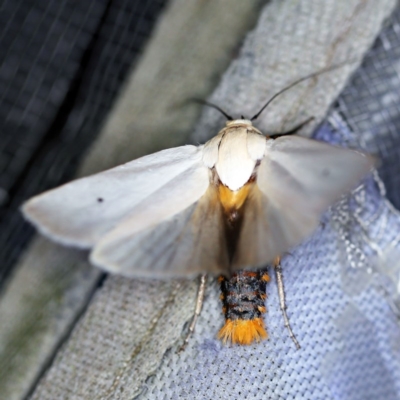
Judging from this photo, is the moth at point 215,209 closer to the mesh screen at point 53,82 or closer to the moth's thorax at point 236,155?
the moth's thorax at point 236,155

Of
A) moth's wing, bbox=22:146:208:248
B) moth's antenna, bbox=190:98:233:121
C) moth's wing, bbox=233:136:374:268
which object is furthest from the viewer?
moth's antenna, bbox=190:98:233:121

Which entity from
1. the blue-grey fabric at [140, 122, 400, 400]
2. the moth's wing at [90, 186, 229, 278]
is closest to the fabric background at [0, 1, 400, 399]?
the blue-grey fabric at [140, 122, 400, 400]

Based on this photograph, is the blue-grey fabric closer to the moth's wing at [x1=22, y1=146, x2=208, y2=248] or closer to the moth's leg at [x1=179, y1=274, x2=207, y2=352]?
the moth's leg at [x1=179, y1=274, x2=207, y2=352]

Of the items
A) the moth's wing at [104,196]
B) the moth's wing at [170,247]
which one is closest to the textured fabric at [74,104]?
the moth's wing at [104,196]

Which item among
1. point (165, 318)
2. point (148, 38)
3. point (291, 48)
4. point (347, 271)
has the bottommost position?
point (165, 318)

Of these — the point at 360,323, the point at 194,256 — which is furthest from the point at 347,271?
the point at 194,256

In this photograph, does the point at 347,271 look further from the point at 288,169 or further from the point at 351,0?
the point at 351,0

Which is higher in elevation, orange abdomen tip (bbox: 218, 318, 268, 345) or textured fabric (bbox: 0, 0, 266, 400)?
textured fabric (bbox: 0, 0, 266, 400)
